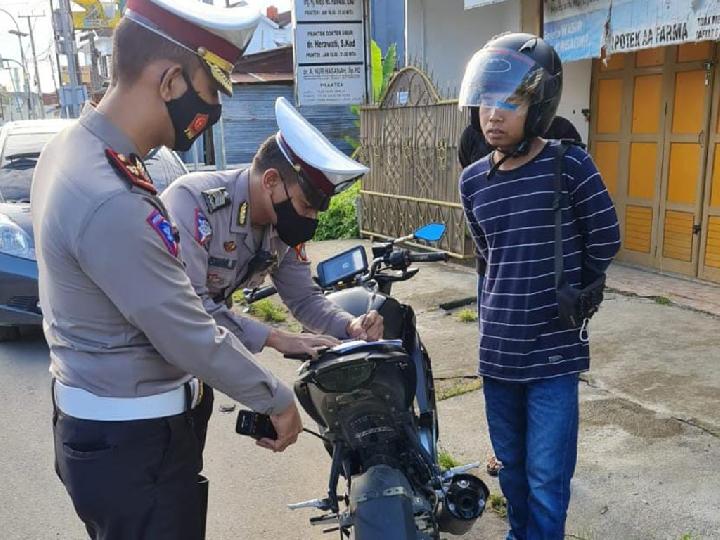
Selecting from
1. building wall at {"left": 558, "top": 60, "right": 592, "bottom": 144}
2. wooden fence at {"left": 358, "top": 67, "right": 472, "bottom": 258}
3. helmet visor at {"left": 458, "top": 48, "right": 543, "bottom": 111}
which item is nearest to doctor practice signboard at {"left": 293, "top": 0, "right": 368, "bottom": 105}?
wooden fence at {"left": 358, "top": 67, "right": 472, "bottom": 258}

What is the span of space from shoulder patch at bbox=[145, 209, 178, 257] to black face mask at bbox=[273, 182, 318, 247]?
0.69m

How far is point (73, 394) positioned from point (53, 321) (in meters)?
0.19

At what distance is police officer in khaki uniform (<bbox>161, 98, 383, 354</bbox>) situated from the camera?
7.20 ft

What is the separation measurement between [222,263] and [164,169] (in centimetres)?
450

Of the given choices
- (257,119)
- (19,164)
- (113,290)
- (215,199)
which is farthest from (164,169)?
(257,119)

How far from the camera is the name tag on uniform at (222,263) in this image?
7.75ft

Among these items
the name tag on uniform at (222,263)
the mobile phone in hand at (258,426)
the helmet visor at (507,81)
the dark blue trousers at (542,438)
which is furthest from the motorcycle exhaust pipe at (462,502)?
the helmet visor at (507,81)

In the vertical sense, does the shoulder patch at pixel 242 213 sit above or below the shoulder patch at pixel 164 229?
below

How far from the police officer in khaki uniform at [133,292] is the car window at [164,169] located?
476cm

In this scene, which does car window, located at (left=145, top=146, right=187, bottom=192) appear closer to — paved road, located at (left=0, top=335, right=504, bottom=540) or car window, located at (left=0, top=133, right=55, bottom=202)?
car window, located at (left=0, top=133, right=55, bottom=202)

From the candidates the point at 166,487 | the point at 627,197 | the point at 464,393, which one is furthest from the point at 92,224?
the point at 627,197

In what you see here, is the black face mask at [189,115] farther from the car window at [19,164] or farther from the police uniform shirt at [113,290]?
the car window at [19,164]

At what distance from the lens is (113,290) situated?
1.52 meters

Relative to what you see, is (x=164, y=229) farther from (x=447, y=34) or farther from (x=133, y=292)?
(x=447, y=34)
